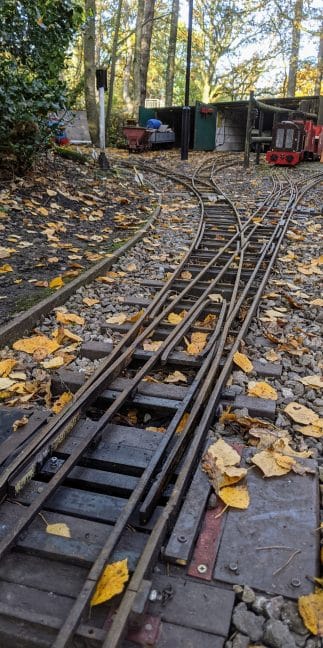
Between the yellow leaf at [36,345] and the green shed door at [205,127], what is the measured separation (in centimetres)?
2065

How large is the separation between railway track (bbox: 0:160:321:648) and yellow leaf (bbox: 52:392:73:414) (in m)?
0.16

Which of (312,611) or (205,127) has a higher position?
(205,127)

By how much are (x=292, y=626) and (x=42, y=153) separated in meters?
9.96

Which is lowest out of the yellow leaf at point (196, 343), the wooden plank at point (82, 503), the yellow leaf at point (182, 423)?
the wooden plank at point (82, 503)

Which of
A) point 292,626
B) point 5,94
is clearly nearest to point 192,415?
point 292,626

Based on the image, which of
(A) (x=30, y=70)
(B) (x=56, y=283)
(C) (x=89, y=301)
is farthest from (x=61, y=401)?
(A) (x=30, y=70)

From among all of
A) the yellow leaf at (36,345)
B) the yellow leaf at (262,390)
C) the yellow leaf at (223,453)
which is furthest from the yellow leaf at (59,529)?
the yellow leaf at (36,345)

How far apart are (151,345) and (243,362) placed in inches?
30.9

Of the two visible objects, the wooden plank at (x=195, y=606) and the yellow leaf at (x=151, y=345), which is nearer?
the wooden plank at (x=195, y=606)

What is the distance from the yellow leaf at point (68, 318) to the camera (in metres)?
4.62

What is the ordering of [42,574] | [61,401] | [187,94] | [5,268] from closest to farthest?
[42,574] < [61,401] < [5,268] < [187,94]

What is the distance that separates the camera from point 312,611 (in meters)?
1.93

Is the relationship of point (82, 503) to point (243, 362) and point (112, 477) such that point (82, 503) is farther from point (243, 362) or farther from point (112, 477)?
point (243, 362)

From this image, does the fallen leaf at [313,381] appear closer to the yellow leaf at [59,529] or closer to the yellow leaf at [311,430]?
the yellow leaf at [311,430]
